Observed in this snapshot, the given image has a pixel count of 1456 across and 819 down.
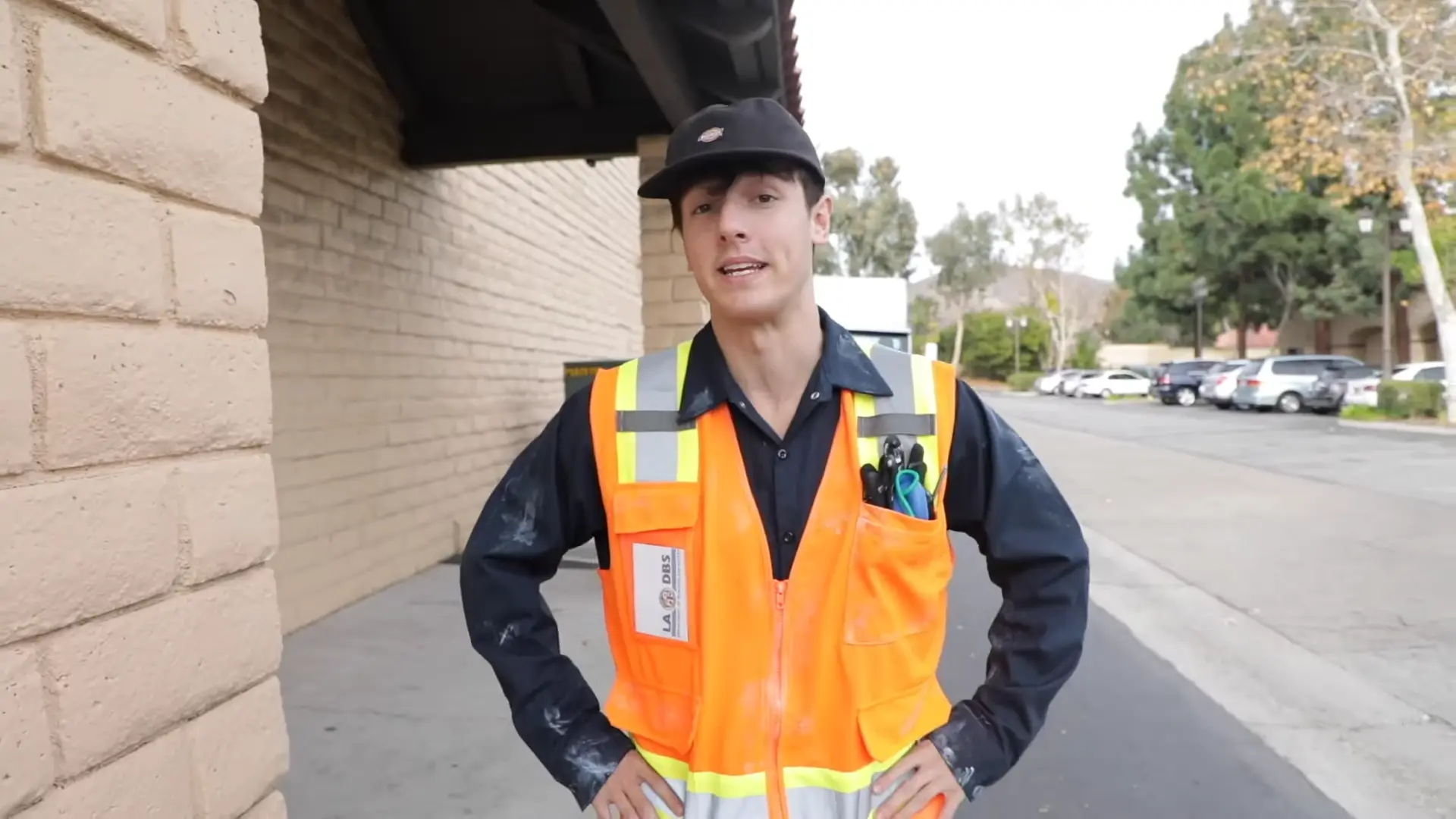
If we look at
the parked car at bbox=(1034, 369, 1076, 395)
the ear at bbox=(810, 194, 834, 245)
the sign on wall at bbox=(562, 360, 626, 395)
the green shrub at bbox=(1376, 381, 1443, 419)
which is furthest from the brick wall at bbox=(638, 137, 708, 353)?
the parked car at bbox=(1034, 369, 1076, 395)

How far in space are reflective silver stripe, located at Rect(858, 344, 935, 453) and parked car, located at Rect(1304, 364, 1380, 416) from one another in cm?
2944

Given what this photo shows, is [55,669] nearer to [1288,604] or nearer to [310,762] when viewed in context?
[310,762]

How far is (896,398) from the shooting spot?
1.72m

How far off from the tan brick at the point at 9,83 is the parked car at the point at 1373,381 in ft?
95.6

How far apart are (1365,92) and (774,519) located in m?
23.2

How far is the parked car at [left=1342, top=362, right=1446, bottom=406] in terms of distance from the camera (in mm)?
25625

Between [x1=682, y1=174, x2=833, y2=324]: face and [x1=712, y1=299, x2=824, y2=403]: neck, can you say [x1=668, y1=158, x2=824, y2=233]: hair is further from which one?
[x1=712, y1=299, x2=824, y2=403]: neck

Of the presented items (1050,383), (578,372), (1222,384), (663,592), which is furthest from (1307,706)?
(1050,383)

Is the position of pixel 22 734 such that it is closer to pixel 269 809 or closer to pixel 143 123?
pixel 269 809

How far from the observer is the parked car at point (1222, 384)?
97.5 ft

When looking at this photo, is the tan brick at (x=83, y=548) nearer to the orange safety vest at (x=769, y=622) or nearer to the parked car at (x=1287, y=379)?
the orange safety vest at (x=769, y=622)

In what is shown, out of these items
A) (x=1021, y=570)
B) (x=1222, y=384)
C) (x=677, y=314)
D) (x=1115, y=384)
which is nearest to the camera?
(x=1021, y=570)

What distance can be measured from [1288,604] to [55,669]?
23.4ft

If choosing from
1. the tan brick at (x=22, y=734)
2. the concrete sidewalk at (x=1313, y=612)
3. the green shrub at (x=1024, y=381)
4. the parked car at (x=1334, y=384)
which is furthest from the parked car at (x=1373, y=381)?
the green shrub at (x=1024, y=381)
